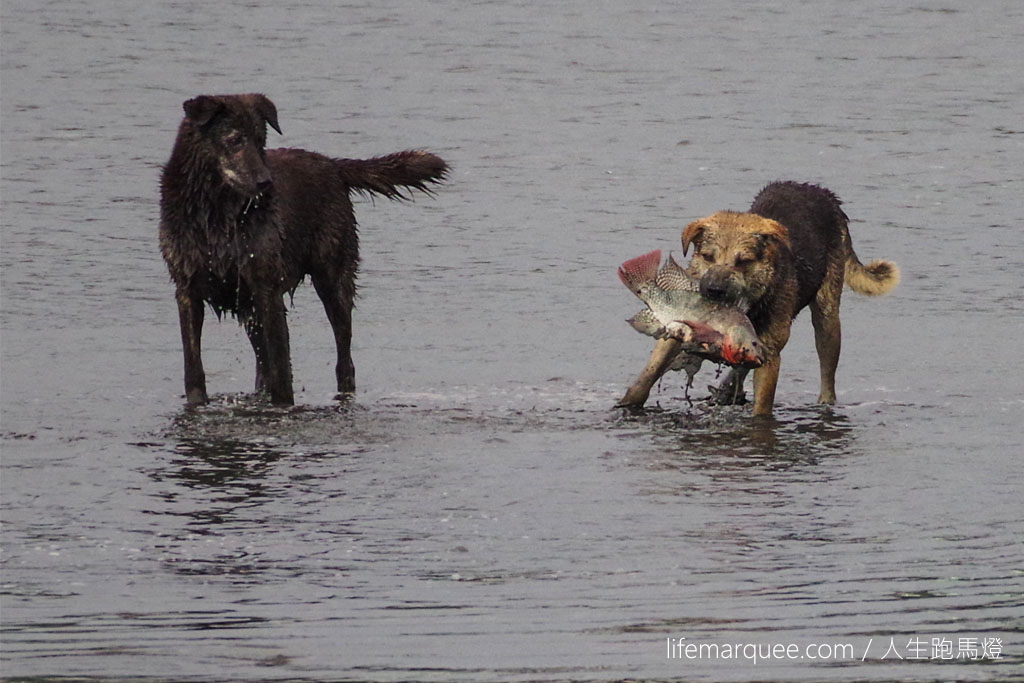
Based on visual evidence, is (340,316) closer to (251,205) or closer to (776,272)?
(251,205)

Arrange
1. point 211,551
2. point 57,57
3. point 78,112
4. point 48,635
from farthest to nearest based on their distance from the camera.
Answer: point 57,57
point 78,112
point 211,551
point 48,635

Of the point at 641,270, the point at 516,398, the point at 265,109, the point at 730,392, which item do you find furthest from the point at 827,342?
the point at 265,109

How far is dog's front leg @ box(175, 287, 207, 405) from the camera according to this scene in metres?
10.2

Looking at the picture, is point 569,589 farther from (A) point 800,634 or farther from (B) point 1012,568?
(B) point 1012,568

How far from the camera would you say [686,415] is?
10.3 metres

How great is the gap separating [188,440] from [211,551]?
2.33 m

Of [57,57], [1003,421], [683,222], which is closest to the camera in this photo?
[1003,421]

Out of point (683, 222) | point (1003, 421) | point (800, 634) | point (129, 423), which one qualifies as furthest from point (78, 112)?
point (800, 634)

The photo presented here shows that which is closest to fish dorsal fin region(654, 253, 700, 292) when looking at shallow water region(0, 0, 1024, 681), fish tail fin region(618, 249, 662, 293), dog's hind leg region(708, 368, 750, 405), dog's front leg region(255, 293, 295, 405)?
fish tail fin region(618, 249, 662, 293)

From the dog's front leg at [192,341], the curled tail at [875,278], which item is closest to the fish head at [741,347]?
the curled tail at [875,278]

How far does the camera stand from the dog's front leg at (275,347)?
407 inches

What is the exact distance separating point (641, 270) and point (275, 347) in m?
1.99

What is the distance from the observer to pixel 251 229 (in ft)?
33.4

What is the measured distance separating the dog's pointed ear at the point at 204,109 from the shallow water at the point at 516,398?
151cm
